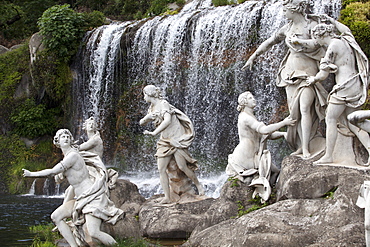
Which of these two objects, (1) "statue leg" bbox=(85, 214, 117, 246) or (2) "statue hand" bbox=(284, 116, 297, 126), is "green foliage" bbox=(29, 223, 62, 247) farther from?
(2) "statue hand" bbox=(284, 116, 297, 126)

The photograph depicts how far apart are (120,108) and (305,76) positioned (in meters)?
11.9

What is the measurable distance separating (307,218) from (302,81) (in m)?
2.22

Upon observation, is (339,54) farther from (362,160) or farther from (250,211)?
(250,211)

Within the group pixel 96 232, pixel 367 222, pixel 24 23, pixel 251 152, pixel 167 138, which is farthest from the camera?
pixel 24 23

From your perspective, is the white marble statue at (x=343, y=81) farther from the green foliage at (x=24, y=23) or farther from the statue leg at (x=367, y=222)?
the green foliage at (x=24, y=23)

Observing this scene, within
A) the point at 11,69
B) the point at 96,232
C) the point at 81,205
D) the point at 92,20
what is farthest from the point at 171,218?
Answer: the point at 11,69

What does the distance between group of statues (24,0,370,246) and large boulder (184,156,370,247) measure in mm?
461

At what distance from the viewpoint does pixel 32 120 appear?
19.8 m

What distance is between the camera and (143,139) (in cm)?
1822

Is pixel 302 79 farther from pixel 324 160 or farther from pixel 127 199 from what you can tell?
pixel 127 199

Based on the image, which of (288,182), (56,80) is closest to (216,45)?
(56,80)

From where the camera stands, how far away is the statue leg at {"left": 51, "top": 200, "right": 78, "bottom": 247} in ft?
23.9

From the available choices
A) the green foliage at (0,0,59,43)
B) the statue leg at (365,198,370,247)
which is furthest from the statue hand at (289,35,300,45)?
the green foliage at (0,0,59,43)

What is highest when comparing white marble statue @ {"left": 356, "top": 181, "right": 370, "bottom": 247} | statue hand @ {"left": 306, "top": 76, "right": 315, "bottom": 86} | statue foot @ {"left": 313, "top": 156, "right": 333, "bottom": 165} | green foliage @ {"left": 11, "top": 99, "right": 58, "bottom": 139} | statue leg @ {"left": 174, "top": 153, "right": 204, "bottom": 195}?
statue hand @ {"left": 306, "top": 76, "right": 315, "bottom": 86}
